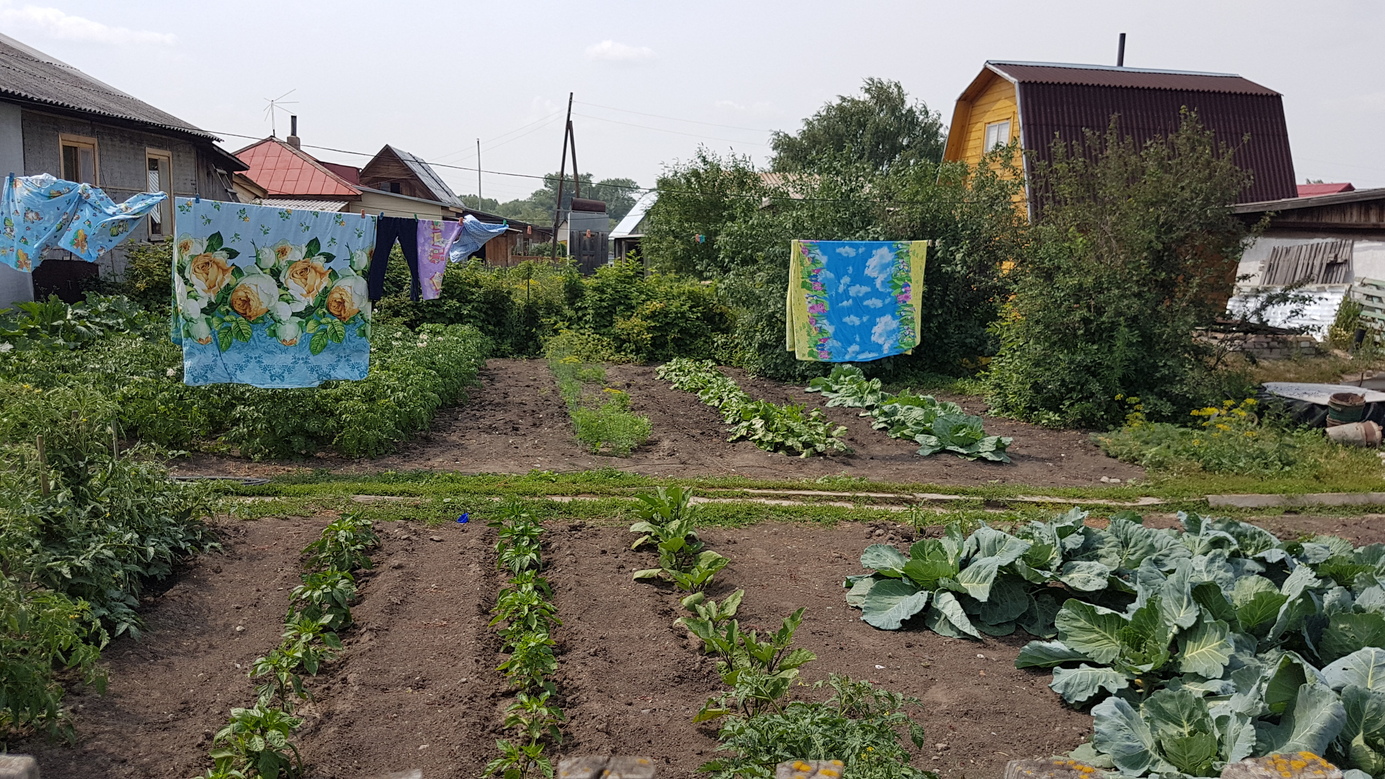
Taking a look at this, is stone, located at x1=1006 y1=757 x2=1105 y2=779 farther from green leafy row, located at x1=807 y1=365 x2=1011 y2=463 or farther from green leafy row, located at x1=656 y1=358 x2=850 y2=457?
green leafy row, located at x1=807 y1=365 x2=1011 y2=463

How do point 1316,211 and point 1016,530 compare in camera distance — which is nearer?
point 1016,530

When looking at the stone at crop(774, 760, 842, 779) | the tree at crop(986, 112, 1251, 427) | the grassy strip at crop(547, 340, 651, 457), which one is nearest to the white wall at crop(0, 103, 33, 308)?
the grassy strip at crop(547, 340, 651, 457)

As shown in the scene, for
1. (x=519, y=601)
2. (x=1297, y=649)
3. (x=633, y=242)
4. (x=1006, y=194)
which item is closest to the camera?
(x=1297, y=649)

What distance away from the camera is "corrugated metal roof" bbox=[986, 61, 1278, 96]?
18.6m

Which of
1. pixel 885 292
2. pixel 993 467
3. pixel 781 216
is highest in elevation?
pixel 781 216

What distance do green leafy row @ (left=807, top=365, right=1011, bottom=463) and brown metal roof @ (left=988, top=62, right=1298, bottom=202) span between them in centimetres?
888

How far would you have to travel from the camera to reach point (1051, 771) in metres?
2.61

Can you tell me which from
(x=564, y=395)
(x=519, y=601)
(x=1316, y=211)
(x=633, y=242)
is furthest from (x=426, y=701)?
(x=633, y=242)

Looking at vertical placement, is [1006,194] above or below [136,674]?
above

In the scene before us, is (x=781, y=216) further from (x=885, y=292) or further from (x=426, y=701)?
(x=426, y=701)

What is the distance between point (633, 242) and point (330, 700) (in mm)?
35060

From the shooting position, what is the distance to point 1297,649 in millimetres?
4312

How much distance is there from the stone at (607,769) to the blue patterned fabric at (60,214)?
9.63 meters

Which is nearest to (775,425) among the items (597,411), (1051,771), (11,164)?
(597,411)
